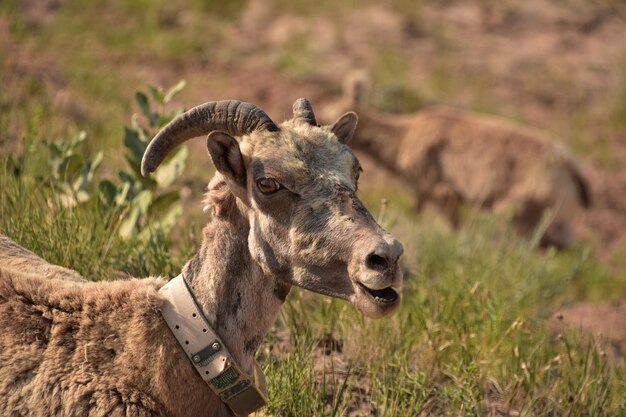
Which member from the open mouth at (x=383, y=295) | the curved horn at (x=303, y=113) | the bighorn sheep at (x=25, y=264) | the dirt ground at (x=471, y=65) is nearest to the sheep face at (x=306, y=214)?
the open mouth at (x=383, y=295)

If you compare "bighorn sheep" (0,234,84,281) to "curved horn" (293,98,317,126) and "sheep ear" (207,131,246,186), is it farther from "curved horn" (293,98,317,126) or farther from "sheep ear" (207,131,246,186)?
"curved horn" (293,98,317,126)

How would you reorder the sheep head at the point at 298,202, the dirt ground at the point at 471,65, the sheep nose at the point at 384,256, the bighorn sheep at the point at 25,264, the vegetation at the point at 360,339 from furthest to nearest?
1. the dirt ground at the point at 471,65
2. the vegetation at the point at 360,339
3. the bighorn sheep at the point at 25,264
4. the sheep head at the point at 298,202
5. the sheep nose at the point at 384,256

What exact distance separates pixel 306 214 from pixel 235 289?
1.58ft

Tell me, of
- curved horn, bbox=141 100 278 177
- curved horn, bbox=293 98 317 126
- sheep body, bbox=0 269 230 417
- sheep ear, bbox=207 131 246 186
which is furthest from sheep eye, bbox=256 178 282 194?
sheep body, bbox=0 269 230 417

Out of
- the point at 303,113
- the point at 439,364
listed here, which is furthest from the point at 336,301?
the point at 303,113

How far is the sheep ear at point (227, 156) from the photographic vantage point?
3.77m

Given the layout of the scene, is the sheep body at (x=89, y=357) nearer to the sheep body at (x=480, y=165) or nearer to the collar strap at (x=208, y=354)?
the collar strap at (x=208, y=354)

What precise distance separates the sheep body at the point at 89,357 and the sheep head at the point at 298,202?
558 millimetres

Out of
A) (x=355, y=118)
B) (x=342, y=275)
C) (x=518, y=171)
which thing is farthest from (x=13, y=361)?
(x=518, y=171)

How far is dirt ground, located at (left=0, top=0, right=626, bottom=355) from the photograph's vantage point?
605 inches

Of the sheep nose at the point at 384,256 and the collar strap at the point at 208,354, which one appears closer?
the sheep nose at the point at 384,256

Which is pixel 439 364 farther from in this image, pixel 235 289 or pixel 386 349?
pixel 235 289

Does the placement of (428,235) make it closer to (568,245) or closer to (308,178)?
(568,245)

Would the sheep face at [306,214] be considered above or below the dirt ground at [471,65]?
above
